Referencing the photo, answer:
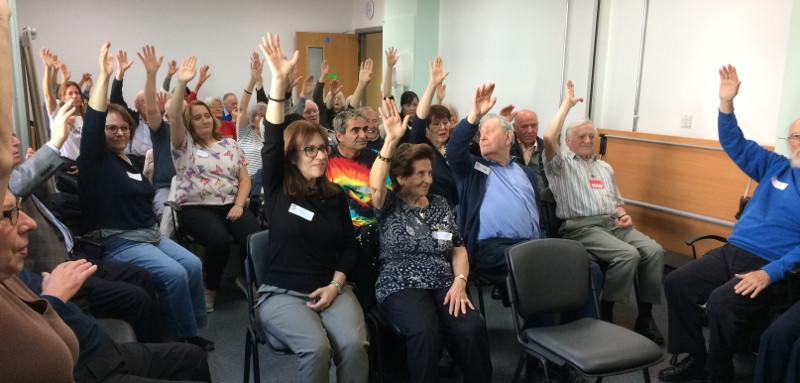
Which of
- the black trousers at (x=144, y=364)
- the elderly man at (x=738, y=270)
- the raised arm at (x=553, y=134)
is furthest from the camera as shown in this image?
the raised arm at (x=553, y=134)

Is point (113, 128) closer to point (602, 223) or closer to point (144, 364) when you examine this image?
point (144, 364)

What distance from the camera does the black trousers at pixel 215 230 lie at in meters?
3.45

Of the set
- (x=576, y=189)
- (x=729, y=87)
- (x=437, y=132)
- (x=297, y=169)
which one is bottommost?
(x=576, y=189)

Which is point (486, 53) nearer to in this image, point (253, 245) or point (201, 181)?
point (201, 181)

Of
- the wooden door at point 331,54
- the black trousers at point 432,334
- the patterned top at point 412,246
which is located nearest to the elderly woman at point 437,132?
the patterned top at point 412,246

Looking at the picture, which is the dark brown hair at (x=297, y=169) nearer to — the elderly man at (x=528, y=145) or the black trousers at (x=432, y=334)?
the black trousers at (x=432, y=334)

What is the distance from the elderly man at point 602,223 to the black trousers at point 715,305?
0.36 metres

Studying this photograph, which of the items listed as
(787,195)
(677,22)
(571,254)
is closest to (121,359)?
(571,254)

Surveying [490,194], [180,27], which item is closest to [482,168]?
[490,194]

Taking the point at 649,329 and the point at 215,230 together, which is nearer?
the point at 649,329

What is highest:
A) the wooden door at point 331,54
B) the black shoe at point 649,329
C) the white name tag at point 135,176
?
the wooden door at point 331,54

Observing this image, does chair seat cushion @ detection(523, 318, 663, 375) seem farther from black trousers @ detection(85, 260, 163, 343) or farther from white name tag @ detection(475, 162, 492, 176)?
black trousers @ detection(85, 260, 163, 343)

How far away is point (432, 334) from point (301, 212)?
0.74 metres

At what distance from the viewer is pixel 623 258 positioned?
3.22m
